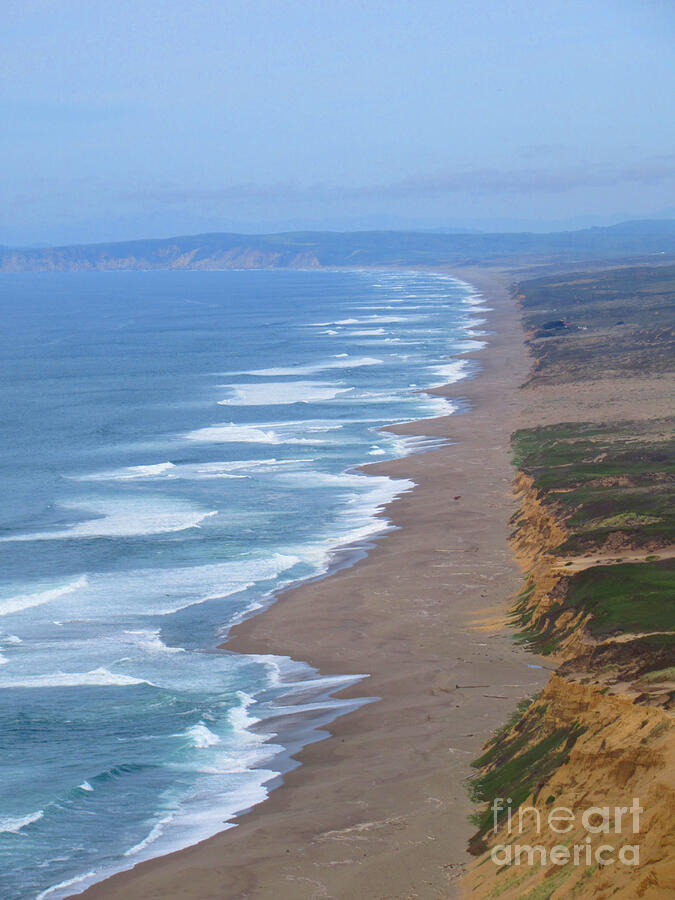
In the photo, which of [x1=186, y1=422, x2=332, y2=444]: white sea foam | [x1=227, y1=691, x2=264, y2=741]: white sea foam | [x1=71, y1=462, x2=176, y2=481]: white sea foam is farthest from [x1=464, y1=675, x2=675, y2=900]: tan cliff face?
[x1=186, y1=422, x2=332, y2=444]: white sea foam

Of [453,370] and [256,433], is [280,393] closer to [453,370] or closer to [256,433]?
[453,370]

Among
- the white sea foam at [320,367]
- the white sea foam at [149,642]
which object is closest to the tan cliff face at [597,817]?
the white sea foam at [149,642]

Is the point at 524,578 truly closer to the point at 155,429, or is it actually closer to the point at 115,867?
the point at 115,867

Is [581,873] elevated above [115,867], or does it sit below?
above

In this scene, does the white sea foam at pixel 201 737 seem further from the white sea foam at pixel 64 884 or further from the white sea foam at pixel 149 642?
the white sea foam at pixel 149 642

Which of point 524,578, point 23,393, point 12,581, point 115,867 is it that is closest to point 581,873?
point 115,867

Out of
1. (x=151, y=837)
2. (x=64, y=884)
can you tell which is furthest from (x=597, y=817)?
(x=64, y=884)

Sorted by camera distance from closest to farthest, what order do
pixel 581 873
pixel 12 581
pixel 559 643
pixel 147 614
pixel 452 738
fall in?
1. pixel 581 873
2. pixel 452 738
3. pixel 559 643
4. pixel 147 614
5. pixel 12 581

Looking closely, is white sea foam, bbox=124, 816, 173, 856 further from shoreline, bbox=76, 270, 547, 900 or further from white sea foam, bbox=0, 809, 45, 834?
white sea foam, bbox=0, 809, 45, 834
